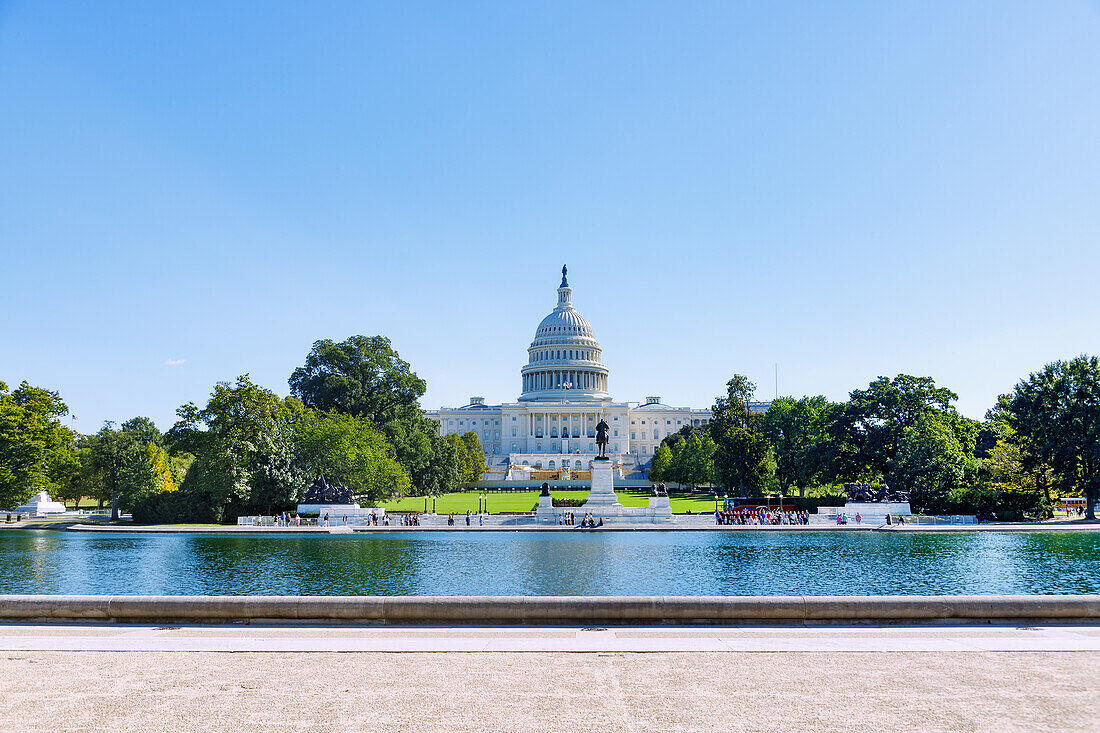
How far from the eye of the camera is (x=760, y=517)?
58.1m

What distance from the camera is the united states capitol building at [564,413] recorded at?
597 ft

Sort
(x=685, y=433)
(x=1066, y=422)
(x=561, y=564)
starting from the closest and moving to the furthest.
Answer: (x=561, y=564) → (x=1066, y=422) → (x=685, y=433)

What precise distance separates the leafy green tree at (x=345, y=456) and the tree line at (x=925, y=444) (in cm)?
3181

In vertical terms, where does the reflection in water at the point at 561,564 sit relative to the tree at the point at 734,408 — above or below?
below

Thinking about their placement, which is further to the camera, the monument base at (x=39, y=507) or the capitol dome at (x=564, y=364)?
the capitol dome at (x=564, y=364)

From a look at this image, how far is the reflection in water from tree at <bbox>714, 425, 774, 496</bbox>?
28.7 metres

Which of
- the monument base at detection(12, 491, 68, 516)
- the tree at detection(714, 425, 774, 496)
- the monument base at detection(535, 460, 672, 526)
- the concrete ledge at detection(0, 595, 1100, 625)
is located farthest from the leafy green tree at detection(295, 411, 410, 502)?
the concrete ledge at detection(0, 595, 1100, 625)

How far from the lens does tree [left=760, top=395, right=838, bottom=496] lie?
240 feet

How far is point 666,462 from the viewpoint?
389 feet

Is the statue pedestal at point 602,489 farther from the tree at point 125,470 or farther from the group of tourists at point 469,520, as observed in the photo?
the tree at point 125,470

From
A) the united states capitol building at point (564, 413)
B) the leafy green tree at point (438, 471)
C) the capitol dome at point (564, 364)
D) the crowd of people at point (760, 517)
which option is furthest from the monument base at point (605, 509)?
the capitol dome at point (564, 364)

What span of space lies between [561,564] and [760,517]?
28614mm

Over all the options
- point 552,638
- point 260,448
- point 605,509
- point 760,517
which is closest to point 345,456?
point 260,448

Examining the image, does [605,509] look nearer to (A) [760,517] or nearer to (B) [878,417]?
(A) [760,517]
